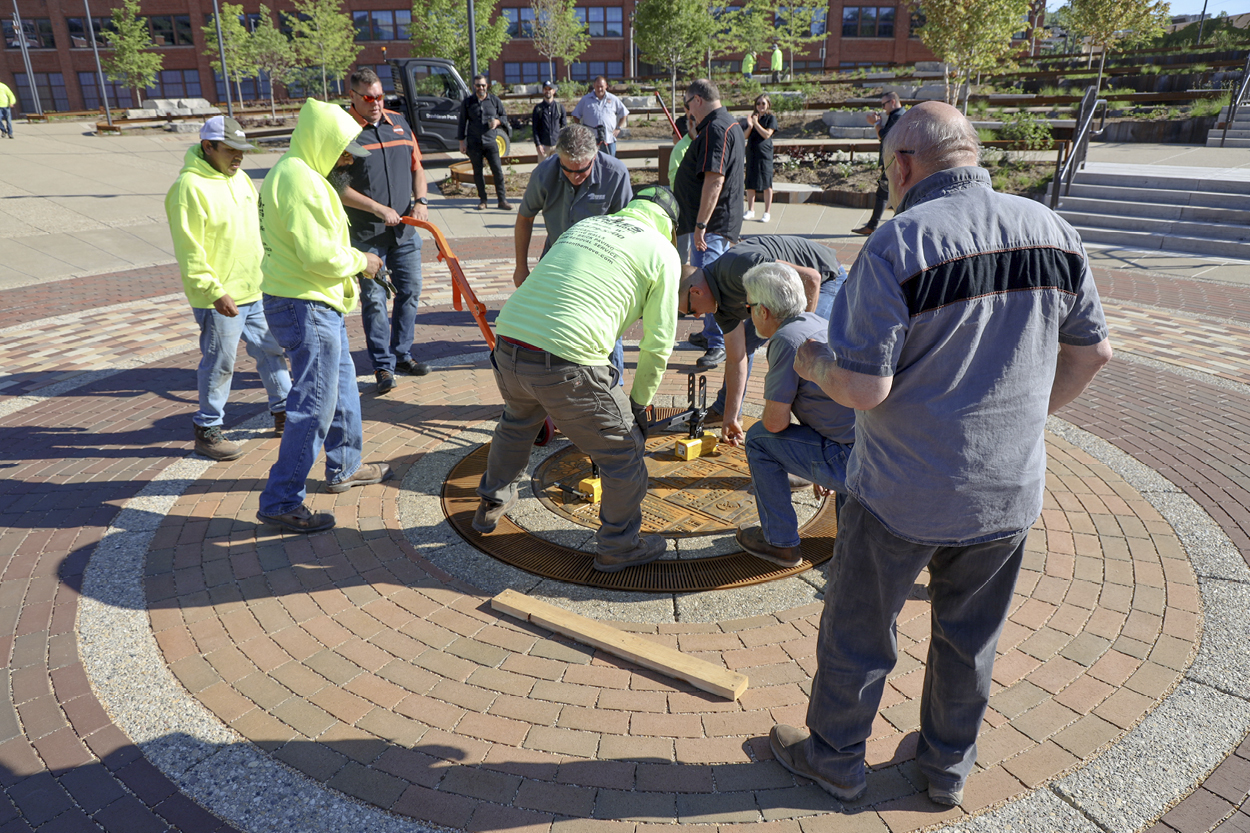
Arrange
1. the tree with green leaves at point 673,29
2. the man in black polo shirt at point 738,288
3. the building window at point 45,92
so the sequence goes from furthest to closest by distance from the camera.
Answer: the building window at point 45,92 → the tree with green leaves at point 673,29 → the man in black polo shirt at point 738,288

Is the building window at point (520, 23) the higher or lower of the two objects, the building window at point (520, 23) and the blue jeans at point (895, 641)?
the higher

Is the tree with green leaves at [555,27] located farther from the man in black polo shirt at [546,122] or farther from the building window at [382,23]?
the man in black polo shirt at [546,122]

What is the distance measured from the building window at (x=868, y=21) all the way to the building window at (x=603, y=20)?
13.4 metres

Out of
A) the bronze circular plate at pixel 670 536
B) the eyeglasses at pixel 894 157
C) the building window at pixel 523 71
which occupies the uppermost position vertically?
the building window at pixel 523 71

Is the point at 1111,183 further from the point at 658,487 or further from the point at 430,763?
the point at 430,763

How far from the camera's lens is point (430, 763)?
270 cm

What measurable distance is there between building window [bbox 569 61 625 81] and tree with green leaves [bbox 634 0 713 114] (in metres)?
A: 22.7

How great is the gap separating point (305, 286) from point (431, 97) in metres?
17.1

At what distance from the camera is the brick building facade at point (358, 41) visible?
46750 mm

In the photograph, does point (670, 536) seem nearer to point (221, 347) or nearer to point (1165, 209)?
point (221, 347)

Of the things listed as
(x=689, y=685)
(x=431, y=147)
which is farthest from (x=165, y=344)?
(x=431, y=147)

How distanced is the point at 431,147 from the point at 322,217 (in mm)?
16368

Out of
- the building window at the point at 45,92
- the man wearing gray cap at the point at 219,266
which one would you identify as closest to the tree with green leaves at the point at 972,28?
the man wearing gray cap at the point at 219,266

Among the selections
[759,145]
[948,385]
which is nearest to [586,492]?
[948,385]
